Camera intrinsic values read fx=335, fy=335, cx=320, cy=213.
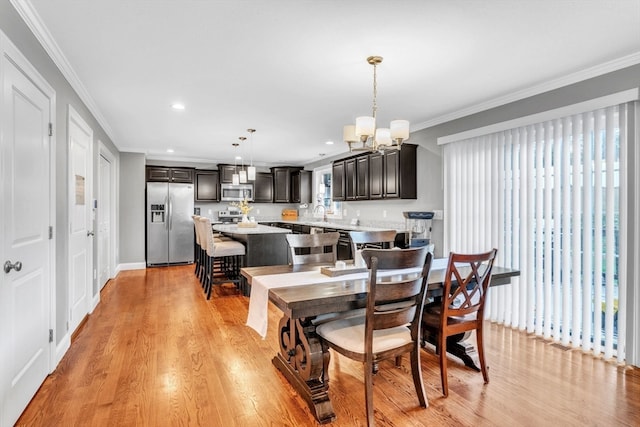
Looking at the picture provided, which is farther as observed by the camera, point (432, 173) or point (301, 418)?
point (432, 173)

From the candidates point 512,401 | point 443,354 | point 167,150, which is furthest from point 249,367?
point 167,150

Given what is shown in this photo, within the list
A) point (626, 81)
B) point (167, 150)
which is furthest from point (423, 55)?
point (167, 150)

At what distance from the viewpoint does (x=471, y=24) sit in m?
2.15

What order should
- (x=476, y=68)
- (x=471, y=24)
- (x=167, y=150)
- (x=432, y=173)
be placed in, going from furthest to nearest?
(x=167, y=150) → (x=432, y=173) → (x=476, y=68) → (x=471, y=24)

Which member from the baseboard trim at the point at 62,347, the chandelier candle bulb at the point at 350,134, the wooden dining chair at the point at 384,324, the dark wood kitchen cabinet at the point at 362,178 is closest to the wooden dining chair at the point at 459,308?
the wooden dining chair at the point at 384,324

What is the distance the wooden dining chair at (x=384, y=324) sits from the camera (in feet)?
6.07

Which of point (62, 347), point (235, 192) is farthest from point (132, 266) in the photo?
point (62, 347)

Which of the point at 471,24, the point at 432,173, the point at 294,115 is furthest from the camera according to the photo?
the point at 432,173

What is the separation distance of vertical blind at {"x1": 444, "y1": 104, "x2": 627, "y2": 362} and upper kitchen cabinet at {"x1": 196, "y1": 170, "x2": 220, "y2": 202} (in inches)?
222

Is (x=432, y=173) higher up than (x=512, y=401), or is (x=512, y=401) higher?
(x=432, y=173)

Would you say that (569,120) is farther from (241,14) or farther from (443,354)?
(241,14)

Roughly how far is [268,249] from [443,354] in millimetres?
3068

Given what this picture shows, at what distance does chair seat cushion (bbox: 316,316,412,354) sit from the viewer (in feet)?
6.37

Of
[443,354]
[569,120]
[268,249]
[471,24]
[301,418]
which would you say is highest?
[471,24]
